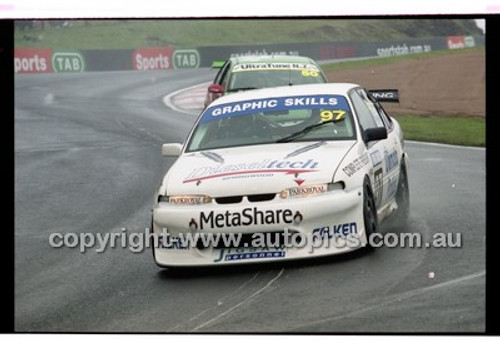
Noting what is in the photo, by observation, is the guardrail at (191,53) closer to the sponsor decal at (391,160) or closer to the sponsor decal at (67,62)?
the sponsor decal at (67,62)

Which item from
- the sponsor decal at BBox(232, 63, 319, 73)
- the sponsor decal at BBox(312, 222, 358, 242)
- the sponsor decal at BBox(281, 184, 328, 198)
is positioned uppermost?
the sponsor decal at BBox(232, 63, 319, 73)

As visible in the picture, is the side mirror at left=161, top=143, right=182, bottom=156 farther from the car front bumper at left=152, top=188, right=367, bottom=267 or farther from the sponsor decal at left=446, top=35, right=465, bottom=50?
the sponsor decal at left=446, top=35, right=465, bottom=50

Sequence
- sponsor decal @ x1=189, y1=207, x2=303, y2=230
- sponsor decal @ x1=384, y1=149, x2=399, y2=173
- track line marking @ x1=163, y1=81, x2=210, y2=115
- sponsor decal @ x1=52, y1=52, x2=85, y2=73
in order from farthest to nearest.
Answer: track line marking @ x1=163, y1=81, x2=210, y2=115
sponsor decal @ x1=52, y1=52, x2=85, y2=73
sponsor decal @ x1=384, y1=149, x2=399, y2=173
sponsor decal @ x1=189, y1=207, x2=303, y2=230

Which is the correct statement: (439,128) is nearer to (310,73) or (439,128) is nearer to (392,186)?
(310,73)

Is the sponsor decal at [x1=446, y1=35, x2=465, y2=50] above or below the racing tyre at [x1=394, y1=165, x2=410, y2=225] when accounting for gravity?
above

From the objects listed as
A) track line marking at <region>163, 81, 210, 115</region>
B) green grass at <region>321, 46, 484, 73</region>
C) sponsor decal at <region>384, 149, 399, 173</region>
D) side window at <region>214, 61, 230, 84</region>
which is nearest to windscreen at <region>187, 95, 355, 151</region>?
sponsor decal at <region>384, 149, 399, 173</region>

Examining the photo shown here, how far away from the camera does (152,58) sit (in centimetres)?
1110

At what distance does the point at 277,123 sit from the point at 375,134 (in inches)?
28.2

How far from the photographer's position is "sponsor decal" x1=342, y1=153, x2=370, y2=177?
8836mm

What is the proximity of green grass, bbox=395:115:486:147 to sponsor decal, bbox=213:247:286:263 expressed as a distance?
2.12 meters
